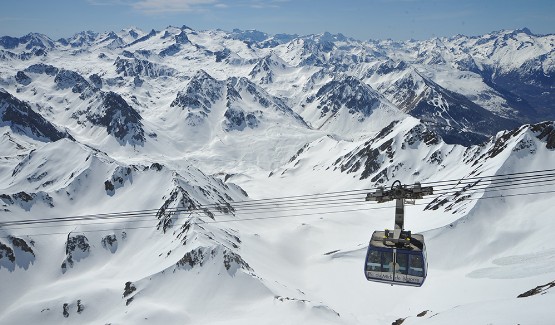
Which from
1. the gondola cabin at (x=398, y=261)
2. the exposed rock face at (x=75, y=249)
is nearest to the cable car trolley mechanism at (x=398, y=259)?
the gondola cabin at (x=398, y=261)

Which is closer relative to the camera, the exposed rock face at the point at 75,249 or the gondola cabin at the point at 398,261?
the gondola cabin at the point at 398,261

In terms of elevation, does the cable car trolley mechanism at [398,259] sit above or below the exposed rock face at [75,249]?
below

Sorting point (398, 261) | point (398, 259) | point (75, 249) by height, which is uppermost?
point (75, 249)

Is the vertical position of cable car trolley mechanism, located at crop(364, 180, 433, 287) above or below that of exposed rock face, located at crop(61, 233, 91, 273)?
below

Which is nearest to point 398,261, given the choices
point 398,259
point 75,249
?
point 398,259

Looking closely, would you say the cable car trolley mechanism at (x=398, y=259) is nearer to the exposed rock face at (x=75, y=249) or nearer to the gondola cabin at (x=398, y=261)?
the gondola cabin at (x=398, y=261)

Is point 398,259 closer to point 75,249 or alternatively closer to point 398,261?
point 398,261

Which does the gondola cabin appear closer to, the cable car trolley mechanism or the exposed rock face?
the cable car trolley mechanism

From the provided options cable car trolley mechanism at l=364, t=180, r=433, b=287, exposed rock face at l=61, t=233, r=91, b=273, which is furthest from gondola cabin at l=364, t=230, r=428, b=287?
exposed rock face at l=61, t=233, r=91, b=273

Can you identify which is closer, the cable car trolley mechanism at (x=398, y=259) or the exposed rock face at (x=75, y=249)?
the cable car trolley mechanism at (x=398, y=259)
